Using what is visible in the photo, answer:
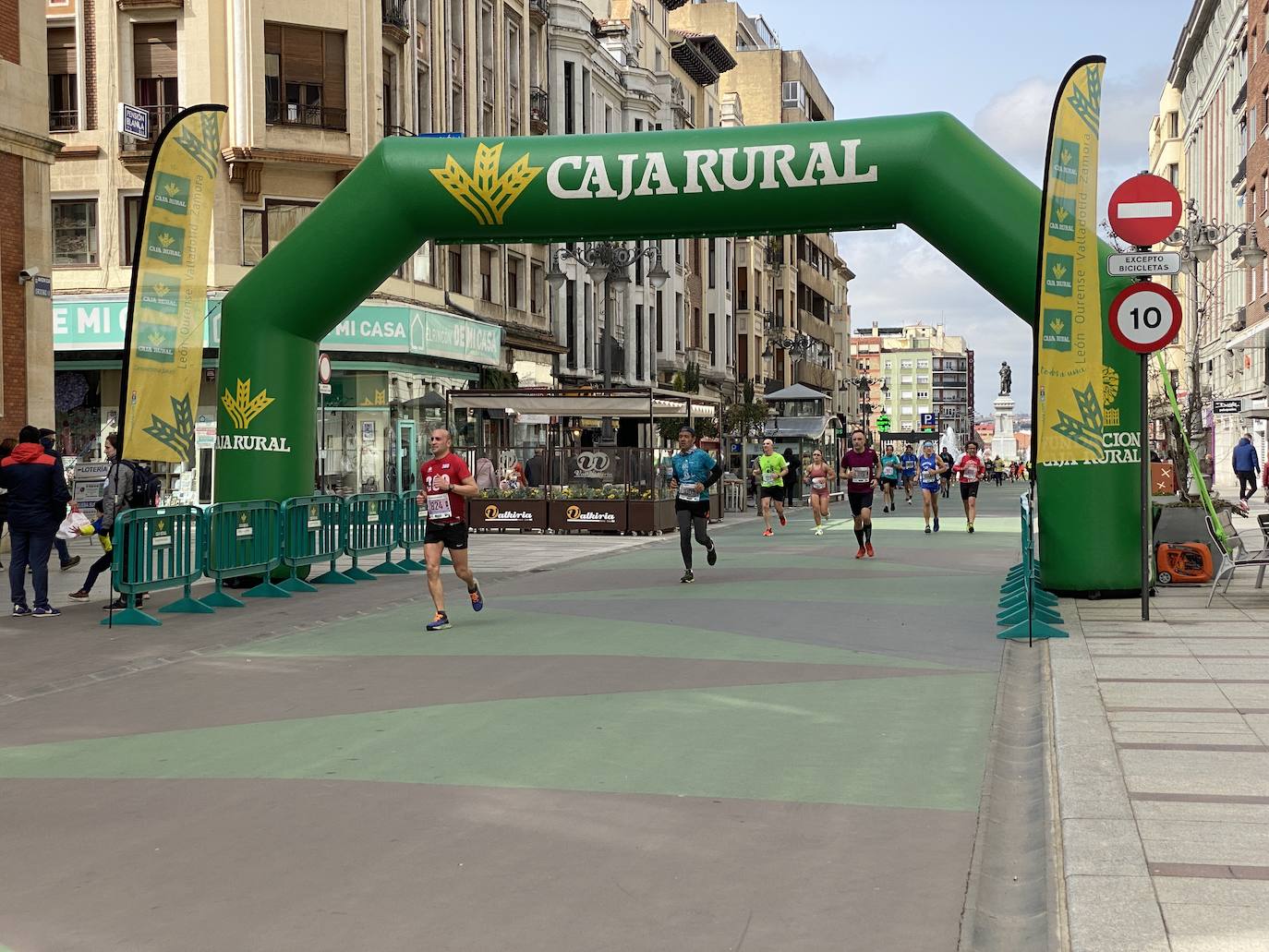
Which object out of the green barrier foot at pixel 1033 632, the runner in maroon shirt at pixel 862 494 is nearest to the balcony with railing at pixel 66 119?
the runner in maroon shirt at pixel 862 494

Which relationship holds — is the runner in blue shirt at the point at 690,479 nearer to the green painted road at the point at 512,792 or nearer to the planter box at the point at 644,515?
the green painted road at the point at 512,792

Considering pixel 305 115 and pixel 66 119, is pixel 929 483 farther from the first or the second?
pixel 66 119

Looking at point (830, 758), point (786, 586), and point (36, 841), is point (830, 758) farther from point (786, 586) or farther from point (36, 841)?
point (786, 586)

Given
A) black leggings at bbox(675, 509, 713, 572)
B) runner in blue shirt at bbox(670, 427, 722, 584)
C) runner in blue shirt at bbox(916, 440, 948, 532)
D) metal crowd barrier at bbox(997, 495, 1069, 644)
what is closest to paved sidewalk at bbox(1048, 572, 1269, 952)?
metal crowd barrier at bbox(997, 495, 1069, 644)

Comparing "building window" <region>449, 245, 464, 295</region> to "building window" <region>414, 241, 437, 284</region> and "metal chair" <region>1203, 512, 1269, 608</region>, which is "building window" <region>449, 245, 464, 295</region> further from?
"metal chair" <region>1203, 512, 1269, 608</region>

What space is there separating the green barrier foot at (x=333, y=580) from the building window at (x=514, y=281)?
26.8 meters

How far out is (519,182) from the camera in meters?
16.4

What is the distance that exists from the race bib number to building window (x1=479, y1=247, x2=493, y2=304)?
94.9 ft

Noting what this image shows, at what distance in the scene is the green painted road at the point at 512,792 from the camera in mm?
5074

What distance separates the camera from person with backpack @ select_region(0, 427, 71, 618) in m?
14.7

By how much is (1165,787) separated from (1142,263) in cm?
695

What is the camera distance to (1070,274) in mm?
13477

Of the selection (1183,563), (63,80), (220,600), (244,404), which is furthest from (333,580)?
(63,80)

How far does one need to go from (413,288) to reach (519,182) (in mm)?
20155
